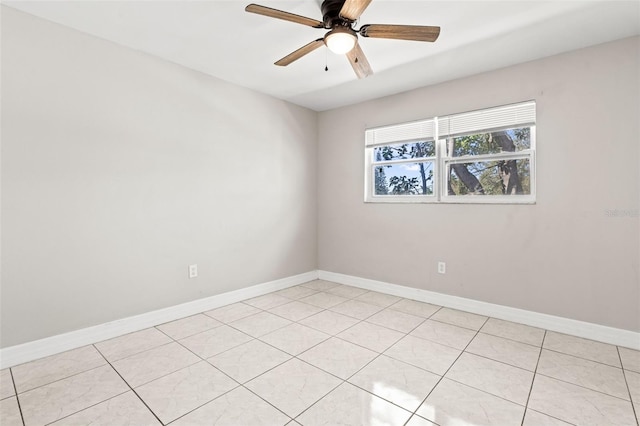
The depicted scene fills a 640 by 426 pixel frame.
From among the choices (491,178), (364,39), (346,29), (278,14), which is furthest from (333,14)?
(491,178)

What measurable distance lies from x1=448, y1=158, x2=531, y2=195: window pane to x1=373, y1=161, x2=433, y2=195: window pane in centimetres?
28

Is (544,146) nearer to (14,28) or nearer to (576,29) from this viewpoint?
(576,29)

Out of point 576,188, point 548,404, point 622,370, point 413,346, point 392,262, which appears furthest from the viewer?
point 392,262

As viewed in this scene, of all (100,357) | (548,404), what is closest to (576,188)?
(548,404)

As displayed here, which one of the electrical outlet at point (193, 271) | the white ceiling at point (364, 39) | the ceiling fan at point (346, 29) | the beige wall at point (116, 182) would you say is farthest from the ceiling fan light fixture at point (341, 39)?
the electrical outlet at point (193, 271)

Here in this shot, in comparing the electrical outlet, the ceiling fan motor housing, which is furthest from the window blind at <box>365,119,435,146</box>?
the electrical outlet

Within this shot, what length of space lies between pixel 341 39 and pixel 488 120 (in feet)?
6.49

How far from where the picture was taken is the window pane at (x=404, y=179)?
11.9 feet

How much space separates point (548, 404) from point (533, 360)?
21.7 inches

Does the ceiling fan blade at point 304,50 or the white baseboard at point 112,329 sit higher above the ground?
the ceiling fan blade at point 304,50

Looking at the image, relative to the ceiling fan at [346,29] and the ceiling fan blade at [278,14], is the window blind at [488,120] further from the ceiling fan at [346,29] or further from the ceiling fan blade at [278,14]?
the ceiling fan blade at [278,14]

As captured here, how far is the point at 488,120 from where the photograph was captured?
3.11 m

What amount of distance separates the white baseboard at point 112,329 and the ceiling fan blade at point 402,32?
2929 mm

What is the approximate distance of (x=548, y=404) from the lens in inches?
67.4
